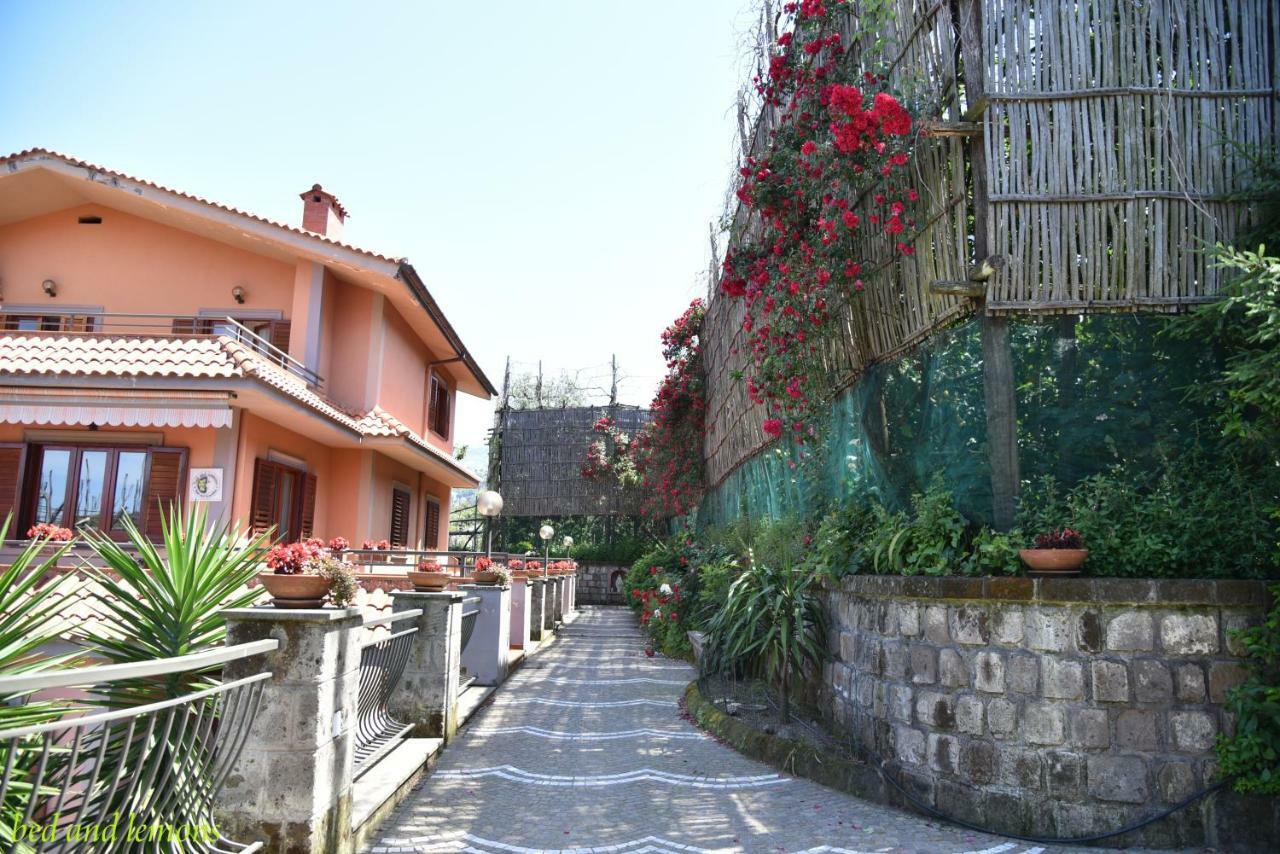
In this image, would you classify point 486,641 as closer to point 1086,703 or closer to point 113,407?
point 113,407

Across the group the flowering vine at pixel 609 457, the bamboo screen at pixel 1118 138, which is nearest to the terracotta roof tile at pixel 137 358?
the bamboo screen at pixel 1118 138

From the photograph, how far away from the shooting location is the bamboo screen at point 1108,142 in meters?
5.19

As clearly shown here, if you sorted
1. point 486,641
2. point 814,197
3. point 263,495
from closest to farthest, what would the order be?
point 814,197 < point 486,641 < point 263,495

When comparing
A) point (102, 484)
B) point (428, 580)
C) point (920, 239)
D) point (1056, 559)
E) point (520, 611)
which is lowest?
point (520, 611)

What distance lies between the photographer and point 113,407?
9.85 metres

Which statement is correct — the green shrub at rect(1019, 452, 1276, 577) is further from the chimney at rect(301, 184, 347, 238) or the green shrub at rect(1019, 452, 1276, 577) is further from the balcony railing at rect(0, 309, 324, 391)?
the chimney at rect(301, 184, 347, 238)

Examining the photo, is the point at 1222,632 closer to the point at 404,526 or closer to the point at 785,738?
the point at 785,738

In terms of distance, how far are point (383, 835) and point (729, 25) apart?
821 centimetres

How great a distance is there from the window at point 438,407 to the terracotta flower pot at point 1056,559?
15.8m

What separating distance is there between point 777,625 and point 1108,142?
4.10 m

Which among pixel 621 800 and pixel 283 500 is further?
pixel 283 500

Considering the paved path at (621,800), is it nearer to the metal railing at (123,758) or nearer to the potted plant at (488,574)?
the metal railing at (123,758)

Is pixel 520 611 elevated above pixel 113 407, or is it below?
below

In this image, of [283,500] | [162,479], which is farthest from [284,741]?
[283,500]
